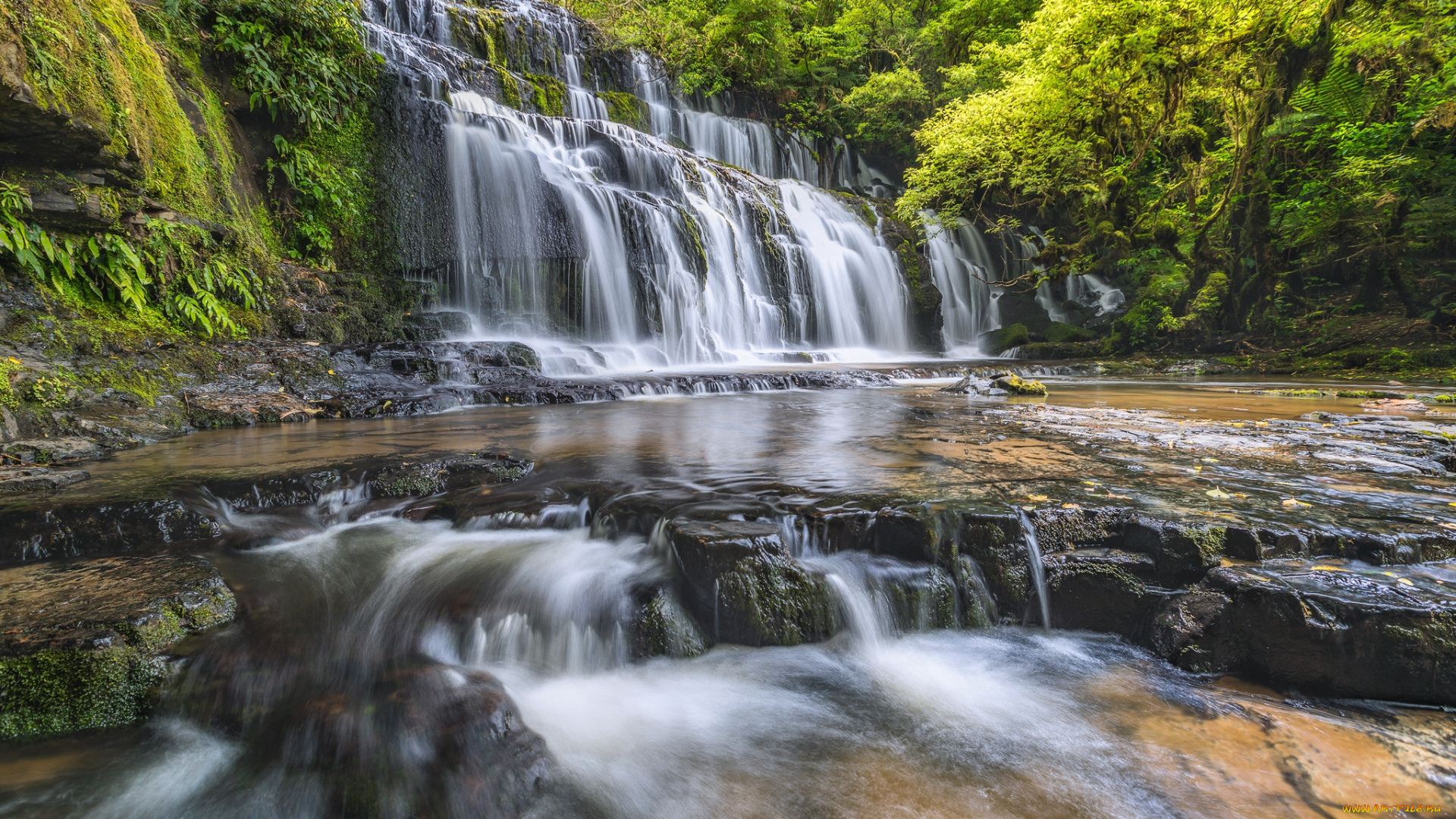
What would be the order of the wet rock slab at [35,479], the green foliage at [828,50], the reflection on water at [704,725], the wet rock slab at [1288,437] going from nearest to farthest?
the reflection on water at [704,725]
the wet rock slab at [35,479]
the wet rock slab at [1288,437]
the green foliage at [828,50]

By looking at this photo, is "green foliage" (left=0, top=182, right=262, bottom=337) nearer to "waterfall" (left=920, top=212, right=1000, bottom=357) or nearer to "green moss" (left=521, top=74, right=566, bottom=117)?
"green moss" (left=521, top=74, right=566, bottom=117)

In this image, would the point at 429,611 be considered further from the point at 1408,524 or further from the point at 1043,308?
the point at 1043,308

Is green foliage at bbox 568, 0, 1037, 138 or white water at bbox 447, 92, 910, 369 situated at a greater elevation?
green foliage at bbox 568, 0, 1037, 138

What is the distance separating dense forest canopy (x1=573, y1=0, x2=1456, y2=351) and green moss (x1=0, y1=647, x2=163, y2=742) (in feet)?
47.2

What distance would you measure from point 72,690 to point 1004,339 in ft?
60.4

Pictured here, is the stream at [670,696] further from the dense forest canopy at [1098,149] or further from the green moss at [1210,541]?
the dense forest canopy at [1098,149]

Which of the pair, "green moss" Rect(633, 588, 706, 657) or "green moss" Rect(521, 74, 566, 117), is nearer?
"green moss" Rect(633, 588, 706, 657)

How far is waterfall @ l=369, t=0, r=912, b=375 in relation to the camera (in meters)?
10.7

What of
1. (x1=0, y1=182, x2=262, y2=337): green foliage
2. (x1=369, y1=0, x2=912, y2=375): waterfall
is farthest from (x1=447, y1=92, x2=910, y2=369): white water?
(x1=0, y1=182, x2=262, y2=337): green foliage

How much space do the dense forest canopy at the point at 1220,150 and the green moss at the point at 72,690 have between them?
14.4 meters

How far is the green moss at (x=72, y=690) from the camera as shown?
1.71 meters

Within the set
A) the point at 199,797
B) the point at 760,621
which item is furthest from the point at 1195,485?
the point at 199,797

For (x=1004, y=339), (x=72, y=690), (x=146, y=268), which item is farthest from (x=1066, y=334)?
(x=72, y=690)

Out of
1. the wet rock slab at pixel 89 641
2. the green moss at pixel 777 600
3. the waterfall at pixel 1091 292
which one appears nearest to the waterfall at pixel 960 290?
the waterfall at pixel 1091 292
